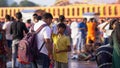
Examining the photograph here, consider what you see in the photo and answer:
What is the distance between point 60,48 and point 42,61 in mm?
974

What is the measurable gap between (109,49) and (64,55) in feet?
11.7

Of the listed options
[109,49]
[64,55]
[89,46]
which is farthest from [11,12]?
[109,49]

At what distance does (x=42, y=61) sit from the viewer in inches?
318

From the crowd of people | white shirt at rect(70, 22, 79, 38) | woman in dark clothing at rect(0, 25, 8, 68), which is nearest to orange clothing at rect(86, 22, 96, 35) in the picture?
white shirt at rect(70, 22, 79, 38)

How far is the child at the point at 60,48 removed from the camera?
8898mm

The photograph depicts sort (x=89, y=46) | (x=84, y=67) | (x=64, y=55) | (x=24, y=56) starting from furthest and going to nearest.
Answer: (x=89, y=46) < (x=84, y=67) < (x=64, y=55) < (x=24, y=56)

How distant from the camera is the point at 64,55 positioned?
8984 millimetres

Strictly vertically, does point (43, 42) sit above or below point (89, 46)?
above

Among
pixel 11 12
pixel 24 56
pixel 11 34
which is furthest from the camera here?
pixel 11 12

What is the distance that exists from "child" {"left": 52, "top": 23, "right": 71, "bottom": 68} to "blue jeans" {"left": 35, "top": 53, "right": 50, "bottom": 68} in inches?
29.7

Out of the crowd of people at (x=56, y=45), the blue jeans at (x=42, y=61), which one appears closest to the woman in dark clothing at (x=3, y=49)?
the crowd of people at (x=56, y=45)

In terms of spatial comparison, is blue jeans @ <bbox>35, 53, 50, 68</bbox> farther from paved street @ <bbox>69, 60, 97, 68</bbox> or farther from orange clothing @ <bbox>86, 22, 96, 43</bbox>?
orange clothing @ <bbox>86, 22, 96, 43</bbox>

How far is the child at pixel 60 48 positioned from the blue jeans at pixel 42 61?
0.75 metres

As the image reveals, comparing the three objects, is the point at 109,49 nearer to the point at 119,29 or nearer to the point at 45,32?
the point at 119,29
